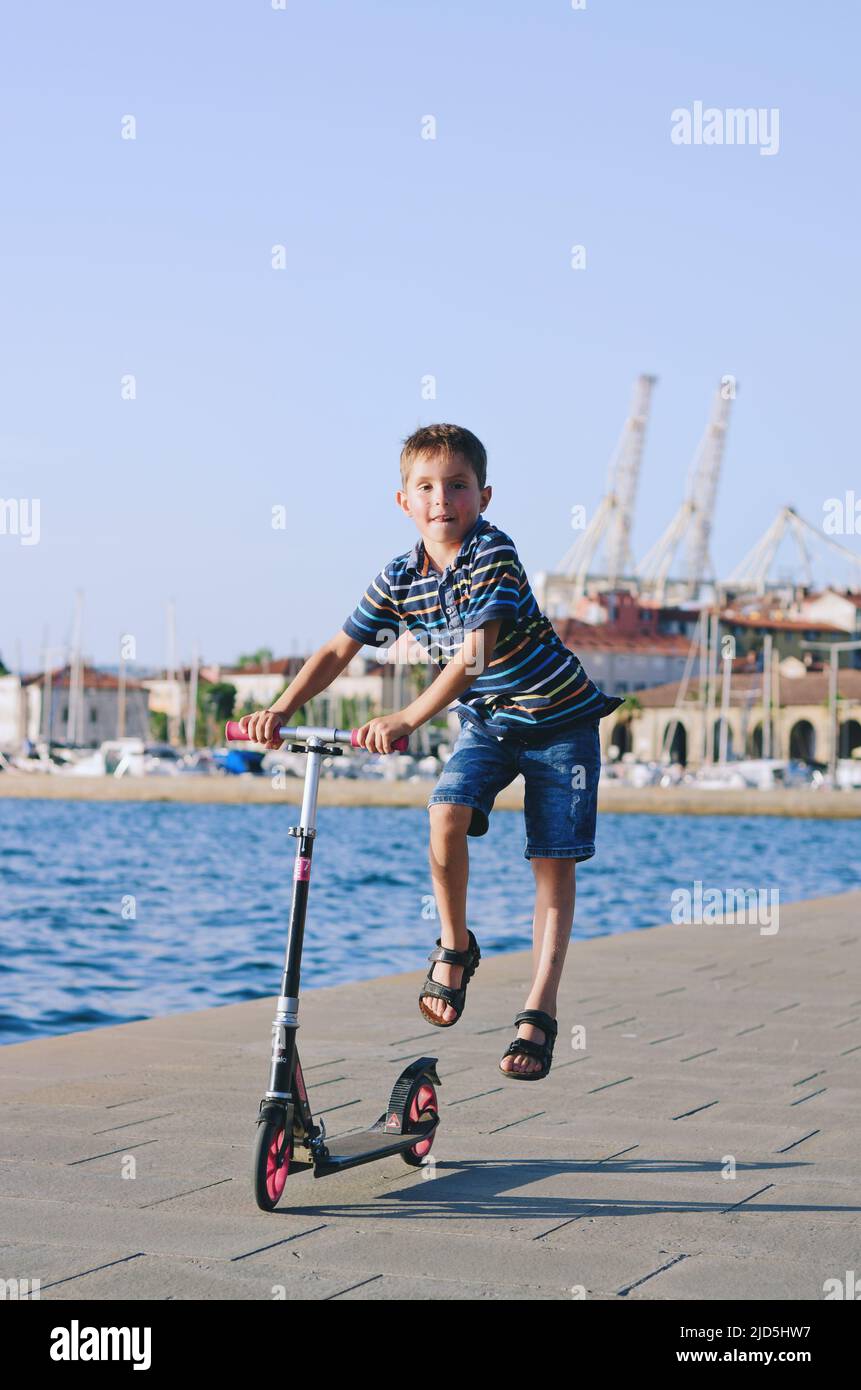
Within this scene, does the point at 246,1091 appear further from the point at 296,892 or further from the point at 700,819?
the point at 700,819

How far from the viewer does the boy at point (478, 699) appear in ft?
15.8

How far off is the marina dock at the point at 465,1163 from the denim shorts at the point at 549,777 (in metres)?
0.89

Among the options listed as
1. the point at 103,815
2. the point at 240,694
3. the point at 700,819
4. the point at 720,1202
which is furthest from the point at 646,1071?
the point at 240,694

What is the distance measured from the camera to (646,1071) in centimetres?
632

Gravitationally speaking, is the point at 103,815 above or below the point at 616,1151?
below

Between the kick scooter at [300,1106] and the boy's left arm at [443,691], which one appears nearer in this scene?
the kick scooter at [300,1106]

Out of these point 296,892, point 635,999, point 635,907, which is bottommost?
point 635,907

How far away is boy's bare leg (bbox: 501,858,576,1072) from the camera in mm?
5051

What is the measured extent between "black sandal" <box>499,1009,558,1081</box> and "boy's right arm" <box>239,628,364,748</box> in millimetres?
1082

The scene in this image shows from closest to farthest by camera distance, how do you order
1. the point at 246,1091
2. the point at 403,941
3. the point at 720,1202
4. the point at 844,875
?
the point at 720,1202 → the point at 246,1091 → the point at 403,941 → the point at 844,875

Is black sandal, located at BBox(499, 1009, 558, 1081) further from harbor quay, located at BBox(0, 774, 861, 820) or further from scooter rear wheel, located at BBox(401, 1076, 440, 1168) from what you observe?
harbor quay, located at BBox(0, 774, 861, 820)

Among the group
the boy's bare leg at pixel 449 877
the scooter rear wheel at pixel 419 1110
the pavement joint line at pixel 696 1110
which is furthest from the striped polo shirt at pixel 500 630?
the pavement joint line at pixel 696 1110

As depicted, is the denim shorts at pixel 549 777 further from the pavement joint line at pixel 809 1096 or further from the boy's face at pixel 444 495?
the pavement joint line at pixel 809 1096
